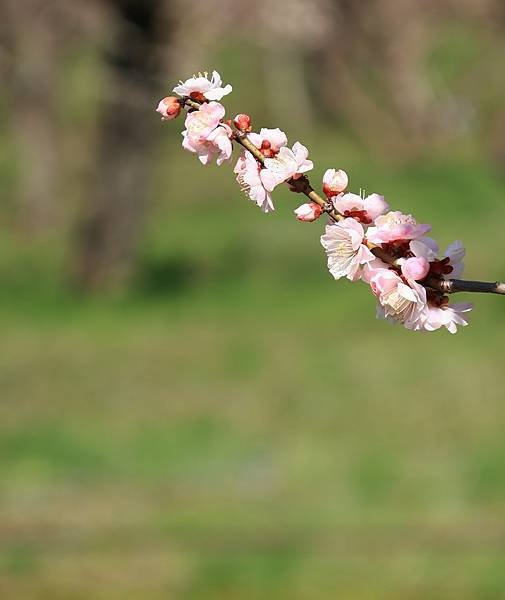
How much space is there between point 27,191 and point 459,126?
319 inches

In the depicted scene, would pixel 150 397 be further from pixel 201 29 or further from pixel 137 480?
pixel 201 29

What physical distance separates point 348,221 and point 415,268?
0.11 meters

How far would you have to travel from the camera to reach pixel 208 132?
1647mm

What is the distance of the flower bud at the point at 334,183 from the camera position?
1665 millimetres

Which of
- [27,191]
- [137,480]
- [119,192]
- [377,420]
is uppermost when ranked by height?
[27,191]

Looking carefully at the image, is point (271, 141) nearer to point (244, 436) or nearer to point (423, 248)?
point (423, 248)

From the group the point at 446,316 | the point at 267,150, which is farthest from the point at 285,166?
the point at 446,316

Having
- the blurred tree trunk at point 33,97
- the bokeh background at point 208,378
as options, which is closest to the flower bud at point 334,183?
the bokeh background at point 208,378

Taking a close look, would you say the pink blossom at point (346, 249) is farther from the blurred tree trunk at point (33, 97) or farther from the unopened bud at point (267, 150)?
the blurred tree trunk at point (33, 97)

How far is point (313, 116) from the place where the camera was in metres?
24.1

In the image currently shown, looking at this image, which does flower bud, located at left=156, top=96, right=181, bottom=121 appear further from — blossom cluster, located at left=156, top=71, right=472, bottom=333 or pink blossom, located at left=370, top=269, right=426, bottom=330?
pink blossom, located at left=370, top=269, right=426, bottom=330

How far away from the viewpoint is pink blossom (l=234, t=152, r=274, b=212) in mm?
1652

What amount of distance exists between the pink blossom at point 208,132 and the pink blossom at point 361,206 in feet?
0.53

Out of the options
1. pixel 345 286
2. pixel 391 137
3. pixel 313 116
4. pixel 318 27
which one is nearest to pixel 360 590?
pixel 345 286
